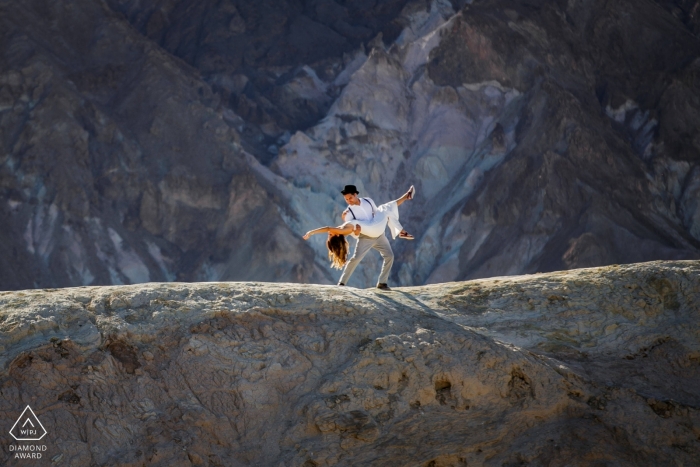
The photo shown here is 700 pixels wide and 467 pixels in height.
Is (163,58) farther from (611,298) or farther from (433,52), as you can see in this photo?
(611,298)

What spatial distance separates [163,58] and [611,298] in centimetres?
3785

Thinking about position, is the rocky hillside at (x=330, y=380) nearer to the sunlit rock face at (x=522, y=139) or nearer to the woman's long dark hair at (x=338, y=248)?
the woman's long dark hair at (x=338, y=248)

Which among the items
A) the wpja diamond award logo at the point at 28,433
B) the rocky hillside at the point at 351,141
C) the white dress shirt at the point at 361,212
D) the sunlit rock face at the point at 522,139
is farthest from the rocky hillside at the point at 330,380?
the rocky hillside at the point at 351,141

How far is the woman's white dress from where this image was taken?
388 inches

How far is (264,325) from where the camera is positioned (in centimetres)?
871

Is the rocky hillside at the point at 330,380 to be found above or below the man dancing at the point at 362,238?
below

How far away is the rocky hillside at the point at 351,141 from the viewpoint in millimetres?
37719

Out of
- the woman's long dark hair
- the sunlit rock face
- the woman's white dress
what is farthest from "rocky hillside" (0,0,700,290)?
the woman's long dark hair

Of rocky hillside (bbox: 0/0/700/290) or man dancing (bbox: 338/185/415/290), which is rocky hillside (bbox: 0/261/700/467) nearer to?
man dancing (bbox: 338/185/415/290)

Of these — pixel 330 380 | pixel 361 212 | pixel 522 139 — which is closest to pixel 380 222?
pixel 361 212

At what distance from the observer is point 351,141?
144ft

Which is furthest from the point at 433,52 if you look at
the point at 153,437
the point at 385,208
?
the point at 153,437

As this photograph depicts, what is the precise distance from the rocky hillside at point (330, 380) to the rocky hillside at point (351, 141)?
27.1m

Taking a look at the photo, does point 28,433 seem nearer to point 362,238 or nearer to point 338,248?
point 338,248
